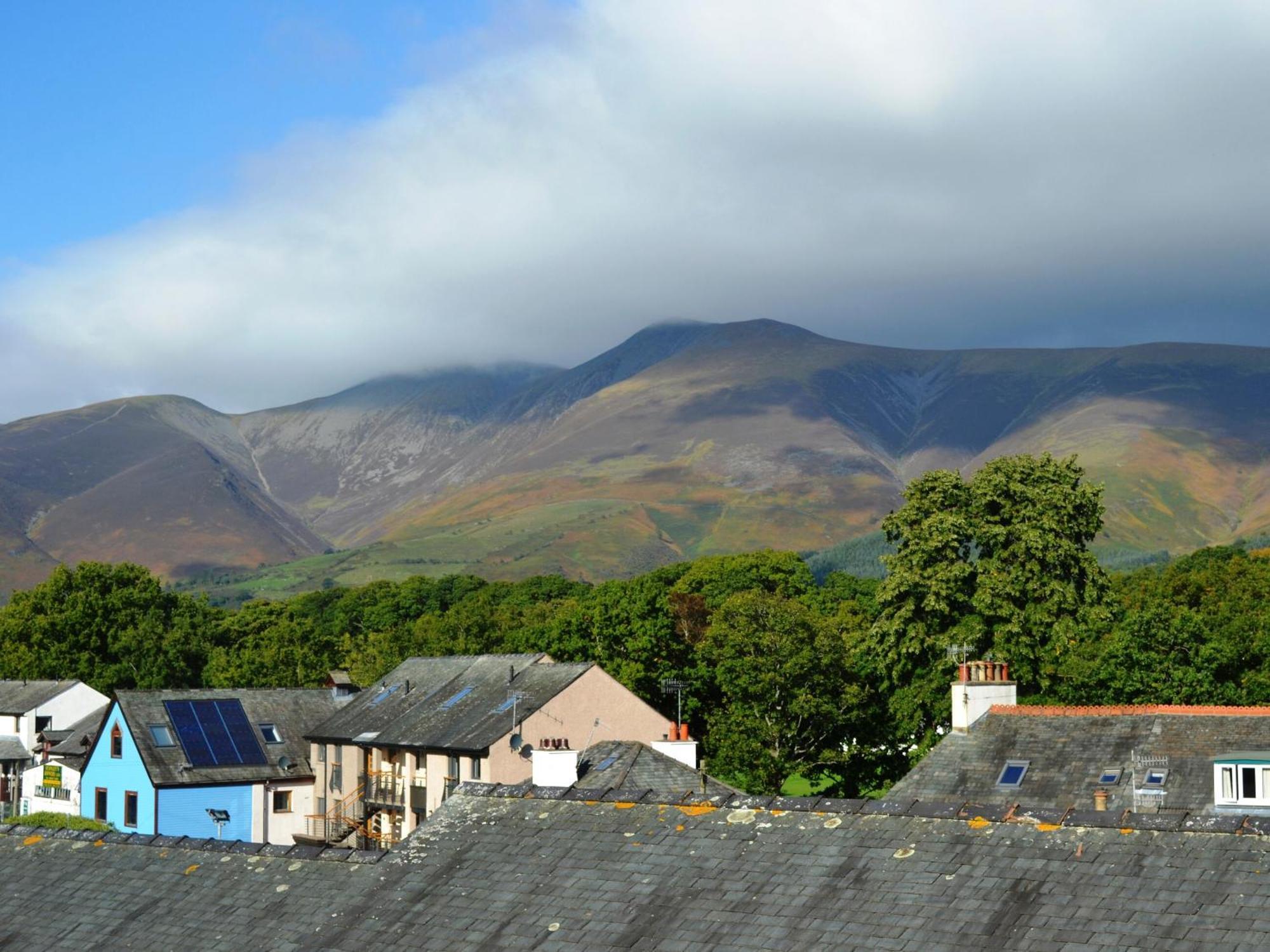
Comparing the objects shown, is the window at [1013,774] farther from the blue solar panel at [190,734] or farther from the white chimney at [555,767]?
the blue solar panel at [190,734]

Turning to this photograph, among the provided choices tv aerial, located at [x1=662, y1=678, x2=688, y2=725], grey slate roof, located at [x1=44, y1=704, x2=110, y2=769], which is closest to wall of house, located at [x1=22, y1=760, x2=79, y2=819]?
grey slate roof, located at [x1=44, y1=704, x2=110, y2=769]

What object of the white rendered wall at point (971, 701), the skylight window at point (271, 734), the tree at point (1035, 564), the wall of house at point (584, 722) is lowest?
the skylight window at point (271, 734)

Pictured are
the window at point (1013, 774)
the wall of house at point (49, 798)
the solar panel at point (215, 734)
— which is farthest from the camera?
the wall of house at point (49, 798)

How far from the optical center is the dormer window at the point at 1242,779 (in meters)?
34.6

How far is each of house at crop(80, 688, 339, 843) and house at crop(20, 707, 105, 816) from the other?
1.46 meters

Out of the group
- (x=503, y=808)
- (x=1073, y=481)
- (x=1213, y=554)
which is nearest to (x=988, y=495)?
(x=1073, y=481)

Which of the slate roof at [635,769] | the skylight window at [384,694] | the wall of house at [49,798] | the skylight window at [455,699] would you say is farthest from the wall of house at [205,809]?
the slate roof at [635,769]

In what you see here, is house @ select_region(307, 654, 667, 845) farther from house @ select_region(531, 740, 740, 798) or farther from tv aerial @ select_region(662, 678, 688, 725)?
house @ select_region(531, 740, 740, 798)

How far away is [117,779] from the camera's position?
67.0 meters

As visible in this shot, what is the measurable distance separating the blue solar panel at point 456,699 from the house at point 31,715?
95.6 feet

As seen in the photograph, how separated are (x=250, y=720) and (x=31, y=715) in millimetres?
21164

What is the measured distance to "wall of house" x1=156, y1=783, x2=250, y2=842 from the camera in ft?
210

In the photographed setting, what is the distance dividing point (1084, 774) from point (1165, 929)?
25489mm

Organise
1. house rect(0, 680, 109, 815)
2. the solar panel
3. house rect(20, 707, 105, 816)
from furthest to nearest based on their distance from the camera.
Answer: house rect(0, 680, 109, 815), house rect(20, 707, 105, 816), the solar panel
